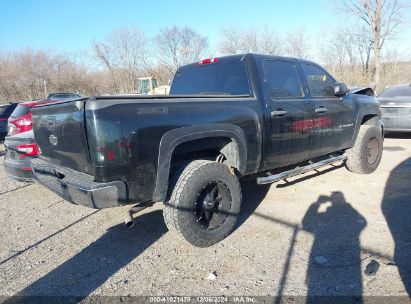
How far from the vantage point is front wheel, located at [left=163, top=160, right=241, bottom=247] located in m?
3.34

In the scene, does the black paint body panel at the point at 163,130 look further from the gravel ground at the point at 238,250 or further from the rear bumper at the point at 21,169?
the rear bumper at the point at 21,169

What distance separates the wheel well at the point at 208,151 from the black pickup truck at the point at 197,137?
0.04 ft

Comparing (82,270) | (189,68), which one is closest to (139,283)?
(82,270)

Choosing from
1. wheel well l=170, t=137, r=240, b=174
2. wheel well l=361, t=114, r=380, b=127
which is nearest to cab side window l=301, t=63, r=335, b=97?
wheel well l=361, t=114, r=380, b=127

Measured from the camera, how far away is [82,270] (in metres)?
3.22

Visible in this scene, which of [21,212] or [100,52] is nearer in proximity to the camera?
[21,212]

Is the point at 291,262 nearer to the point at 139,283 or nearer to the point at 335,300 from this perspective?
the point at 335,300

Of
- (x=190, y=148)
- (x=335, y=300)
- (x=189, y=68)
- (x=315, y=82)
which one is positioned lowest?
(x=335, y=300)

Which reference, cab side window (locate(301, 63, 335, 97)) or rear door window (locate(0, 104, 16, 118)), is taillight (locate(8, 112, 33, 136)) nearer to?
cab side window (locate(301, 63, 335, 97))

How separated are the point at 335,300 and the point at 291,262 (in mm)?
635

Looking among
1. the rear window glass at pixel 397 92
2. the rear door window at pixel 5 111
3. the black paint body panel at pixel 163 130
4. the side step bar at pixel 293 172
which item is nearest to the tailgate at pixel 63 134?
the black paint body panel at pixel 163 130

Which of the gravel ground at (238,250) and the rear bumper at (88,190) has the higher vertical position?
the rear bumper at (88,190)

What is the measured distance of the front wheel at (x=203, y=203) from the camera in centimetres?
334

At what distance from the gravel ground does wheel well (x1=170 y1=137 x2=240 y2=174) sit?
0.84m
